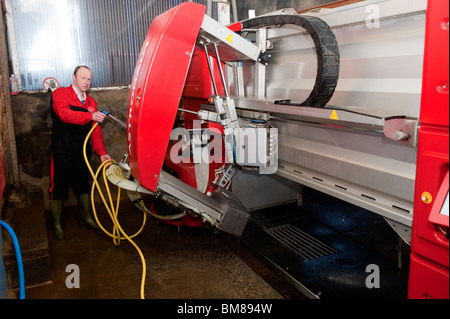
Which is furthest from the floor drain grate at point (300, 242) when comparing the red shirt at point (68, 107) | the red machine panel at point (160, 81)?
the red shirt at point (68, 107)

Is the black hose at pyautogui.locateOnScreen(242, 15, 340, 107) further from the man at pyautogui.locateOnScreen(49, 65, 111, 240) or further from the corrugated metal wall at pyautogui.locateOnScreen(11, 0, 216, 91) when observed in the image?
the corrugated metal wall at pyautogui.locateOnScreen(11, 0, 216, 91)

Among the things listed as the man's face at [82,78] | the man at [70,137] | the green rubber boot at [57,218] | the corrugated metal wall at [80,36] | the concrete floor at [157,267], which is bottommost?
the concrete floor at [157,267]

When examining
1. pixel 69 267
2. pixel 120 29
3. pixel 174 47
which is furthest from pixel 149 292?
pixel 120 29

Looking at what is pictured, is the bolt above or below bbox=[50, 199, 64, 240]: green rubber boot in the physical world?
above

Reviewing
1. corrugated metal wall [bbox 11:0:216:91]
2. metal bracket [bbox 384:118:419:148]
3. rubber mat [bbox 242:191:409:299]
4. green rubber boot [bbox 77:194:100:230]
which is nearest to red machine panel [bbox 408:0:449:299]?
metal bracket [bbox 384:118:419:148]

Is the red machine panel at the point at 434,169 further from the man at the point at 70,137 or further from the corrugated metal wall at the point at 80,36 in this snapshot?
the corrugated metal wall at the point at 80,36

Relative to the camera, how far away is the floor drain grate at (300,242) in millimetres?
3357

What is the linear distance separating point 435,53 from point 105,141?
4.16 meters

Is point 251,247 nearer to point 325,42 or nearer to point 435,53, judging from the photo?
point 325,42

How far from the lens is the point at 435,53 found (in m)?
1.26

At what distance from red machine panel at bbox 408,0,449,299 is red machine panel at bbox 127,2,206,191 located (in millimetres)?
1663

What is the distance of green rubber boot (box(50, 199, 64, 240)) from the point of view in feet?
12.6

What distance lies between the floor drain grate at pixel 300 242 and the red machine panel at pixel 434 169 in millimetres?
1943

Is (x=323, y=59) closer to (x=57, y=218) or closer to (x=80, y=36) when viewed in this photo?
(x=57, y=218)
